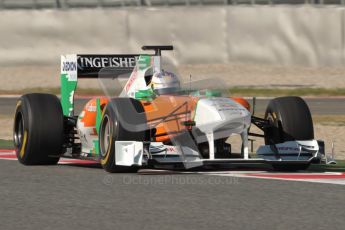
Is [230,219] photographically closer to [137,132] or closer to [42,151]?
[137,132]

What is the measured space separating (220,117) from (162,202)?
2301mm

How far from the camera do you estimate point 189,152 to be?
39.1ft

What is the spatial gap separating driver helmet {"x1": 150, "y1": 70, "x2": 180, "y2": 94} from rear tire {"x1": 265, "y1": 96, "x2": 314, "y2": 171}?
1209 mm

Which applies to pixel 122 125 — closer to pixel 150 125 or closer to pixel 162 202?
pixel 150 125

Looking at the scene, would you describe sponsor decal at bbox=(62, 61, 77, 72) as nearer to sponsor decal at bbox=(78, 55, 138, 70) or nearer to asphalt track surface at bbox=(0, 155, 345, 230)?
sponsor decal at bbox=(78, 55, 138, 70)

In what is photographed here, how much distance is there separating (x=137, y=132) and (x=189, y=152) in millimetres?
634

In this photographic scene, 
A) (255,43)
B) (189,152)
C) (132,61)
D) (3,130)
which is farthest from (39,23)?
(189,152)

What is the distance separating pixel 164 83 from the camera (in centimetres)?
1291

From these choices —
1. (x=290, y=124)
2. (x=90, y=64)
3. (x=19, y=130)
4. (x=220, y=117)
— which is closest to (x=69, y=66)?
(x=90, y=64)

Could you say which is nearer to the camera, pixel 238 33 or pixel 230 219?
pixel 230 219

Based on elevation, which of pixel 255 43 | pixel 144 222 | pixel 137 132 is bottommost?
pixel 144 222

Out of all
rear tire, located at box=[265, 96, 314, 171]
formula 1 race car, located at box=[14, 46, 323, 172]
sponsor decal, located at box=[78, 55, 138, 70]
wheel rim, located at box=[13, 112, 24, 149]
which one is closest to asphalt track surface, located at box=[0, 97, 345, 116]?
wheel rim, located at box=[13, 112, 24, 149]

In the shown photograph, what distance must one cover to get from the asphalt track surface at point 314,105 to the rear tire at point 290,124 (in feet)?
39.9

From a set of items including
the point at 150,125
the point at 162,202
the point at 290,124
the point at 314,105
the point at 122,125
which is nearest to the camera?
the point at 162,202
